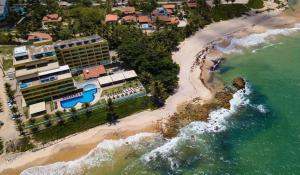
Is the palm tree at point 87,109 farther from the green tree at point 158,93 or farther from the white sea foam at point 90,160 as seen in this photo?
the green tree at point 158,93

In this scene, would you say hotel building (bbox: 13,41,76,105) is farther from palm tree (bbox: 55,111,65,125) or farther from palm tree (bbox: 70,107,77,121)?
palm tree (bbox: 70,107,77,121)

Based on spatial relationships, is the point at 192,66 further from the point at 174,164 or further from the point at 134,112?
the point at 174,164

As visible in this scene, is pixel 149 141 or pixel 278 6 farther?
pixel 278 6

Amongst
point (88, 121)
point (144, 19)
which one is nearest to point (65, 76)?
point (88, 121)

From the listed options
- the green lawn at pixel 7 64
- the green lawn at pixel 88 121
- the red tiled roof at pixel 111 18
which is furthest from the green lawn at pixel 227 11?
the green lawn at pixel 7 64

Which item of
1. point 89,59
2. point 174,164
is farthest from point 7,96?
point 174,164

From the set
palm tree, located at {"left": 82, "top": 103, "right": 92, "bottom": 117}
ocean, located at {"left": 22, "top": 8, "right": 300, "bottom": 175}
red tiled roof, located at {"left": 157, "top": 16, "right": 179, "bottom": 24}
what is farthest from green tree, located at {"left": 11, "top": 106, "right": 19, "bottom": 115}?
red tiled roof, located at {"left": 157, "top": 16, "right": 179, "bottom": 24}

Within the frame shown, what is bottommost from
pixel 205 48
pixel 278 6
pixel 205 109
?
pixel 205 109

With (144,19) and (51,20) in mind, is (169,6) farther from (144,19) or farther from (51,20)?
(51,20)
